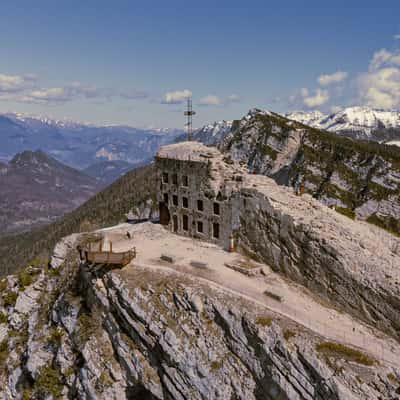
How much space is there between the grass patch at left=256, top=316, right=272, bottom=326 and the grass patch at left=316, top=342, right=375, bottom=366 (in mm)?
4440

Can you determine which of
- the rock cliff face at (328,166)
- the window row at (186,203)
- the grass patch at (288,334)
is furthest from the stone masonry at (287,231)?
the rock cliff face at (328,166)

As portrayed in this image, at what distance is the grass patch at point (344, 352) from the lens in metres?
28.4

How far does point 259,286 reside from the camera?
3875 cm

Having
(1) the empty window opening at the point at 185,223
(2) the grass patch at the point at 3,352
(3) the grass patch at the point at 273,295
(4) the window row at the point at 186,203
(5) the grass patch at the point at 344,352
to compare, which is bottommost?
(2) the grass patch at the point at 3,352

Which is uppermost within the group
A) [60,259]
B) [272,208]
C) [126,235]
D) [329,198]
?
[272,208]

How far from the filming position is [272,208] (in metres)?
42.4

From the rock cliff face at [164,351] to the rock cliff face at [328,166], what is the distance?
63503mm

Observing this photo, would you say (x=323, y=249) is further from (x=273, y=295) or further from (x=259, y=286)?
(x=259, y=286)

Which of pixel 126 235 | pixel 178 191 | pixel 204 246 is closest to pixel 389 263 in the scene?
pixel 204 246

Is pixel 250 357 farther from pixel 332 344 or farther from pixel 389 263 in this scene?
pixel 389 263

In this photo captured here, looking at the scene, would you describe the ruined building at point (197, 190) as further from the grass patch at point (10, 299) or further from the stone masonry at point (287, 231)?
the grass patch at point (10, 299)

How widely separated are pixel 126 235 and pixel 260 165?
304 feet

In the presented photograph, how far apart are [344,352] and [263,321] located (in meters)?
6.83

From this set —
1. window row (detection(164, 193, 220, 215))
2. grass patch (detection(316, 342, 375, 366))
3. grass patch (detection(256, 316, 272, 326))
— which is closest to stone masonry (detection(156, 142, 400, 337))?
window row (detection(164, 193, 220, 215))
